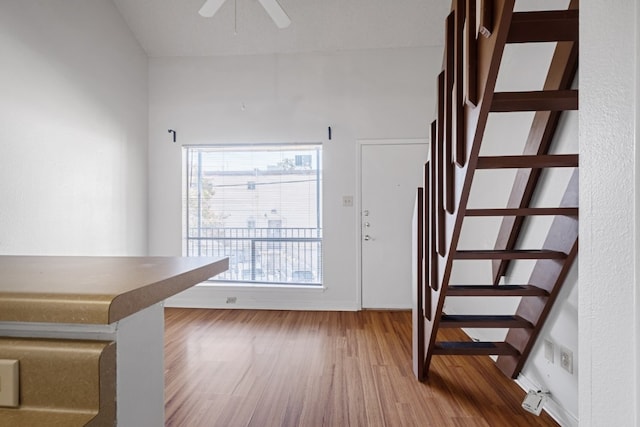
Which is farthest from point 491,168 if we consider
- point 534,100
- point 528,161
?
point 534,100

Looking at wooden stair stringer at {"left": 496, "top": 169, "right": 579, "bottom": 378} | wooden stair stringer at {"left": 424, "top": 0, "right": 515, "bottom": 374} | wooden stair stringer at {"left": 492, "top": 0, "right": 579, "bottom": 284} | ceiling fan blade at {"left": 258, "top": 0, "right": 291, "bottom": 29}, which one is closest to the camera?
wooden stair stringer at {"left": 424, "top": 0, "right": 515, "bottom": 374}

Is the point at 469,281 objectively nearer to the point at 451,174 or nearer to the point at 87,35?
the point at 451,174

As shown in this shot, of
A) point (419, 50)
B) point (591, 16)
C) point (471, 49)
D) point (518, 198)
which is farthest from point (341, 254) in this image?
point (591, 16)

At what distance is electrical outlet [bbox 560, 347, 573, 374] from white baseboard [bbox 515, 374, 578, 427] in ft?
0.67

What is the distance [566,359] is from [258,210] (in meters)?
3.04

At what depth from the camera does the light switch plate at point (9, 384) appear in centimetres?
44

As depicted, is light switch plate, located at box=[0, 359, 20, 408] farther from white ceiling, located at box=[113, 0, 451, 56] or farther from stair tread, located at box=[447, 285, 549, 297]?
white ceiling, located at box=[113, 0, 451, 56]

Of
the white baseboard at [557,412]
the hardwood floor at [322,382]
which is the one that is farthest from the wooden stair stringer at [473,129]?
the white baseboard at [557,412]

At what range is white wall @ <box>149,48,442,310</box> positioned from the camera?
360cm

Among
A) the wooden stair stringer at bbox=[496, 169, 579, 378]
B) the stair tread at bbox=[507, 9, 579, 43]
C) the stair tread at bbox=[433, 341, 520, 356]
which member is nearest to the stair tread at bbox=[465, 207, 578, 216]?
the wooden stair stringer at bbox=[496, 169, 579, 378]

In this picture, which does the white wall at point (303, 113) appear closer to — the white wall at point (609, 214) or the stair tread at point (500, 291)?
the stair tread at point (500, 291)

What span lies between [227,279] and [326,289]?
1.18 m

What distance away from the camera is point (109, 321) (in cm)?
44

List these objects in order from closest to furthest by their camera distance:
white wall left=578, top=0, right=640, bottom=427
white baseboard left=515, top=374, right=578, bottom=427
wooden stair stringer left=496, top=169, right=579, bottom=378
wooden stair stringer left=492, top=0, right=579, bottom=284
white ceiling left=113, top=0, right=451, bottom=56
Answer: white wall left=578, top=0, right=640, bottom=427 → wooden stair stringer left=492, top=0, right=579, bottom=284 → wooden stair stringer left=496, top=169, right=579, bottom=378 → white baseboard left=515, top=374, right=578, bottom=427 → white ceiling left=113, top=0, right=451, bottom=56
